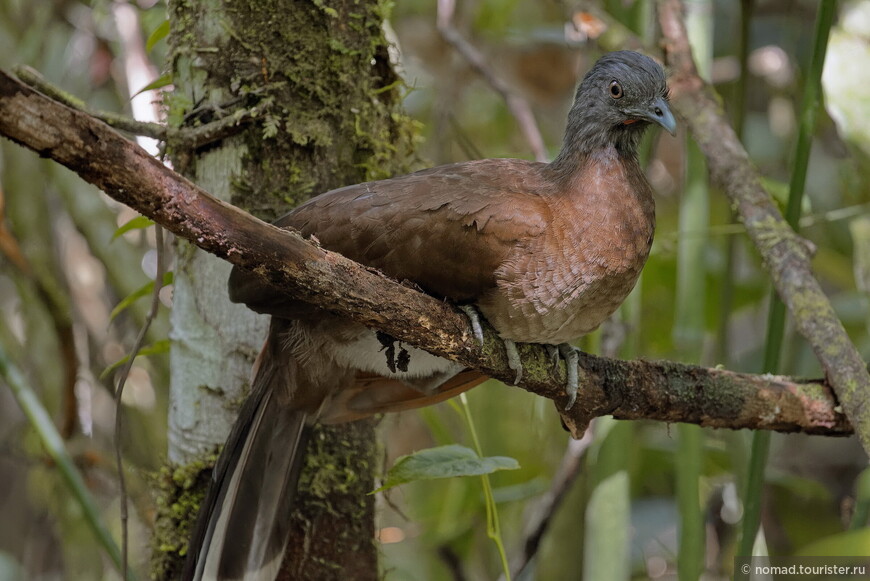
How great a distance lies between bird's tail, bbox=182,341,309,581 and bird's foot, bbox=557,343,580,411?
2.24 ft

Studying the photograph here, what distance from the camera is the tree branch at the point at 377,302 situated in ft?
4.46

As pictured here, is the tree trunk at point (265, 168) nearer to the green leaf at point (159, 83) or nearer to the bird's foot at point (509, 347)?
the green leaf at point (159, 83)

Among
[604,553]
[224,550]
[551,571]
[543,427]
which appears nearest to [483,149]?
[543,427]

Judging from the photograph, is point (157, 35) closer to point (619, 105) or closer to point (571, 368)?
point (619, 105)

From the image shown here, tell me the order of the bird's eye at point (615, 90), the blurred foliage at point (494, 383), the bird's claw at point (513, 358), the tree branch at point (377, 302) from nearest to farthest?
1. the tree branch at point (377, 302)
2. the bird's claw at point (513, 358)
3. the bird's eye at point (615, 90)
4. the blurred foliage at point (494, 383)

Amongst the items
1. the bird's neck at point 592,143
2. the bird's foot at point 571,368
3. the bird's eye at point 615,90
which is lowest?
the bird's foot at point 571,368

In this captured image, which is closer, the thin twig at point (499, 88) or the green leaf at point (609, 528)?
the green leaf at point (609, 528)

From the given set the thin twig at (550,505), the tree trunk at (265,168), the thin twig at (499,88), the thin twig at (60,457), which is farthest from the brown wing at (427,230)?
the thin twig at (499,88)

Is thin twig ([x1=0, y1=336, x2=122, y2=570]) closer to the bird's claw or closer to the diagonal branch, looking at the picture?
the bird's claw

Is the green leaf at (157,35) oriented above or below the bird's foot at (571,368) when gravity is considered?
above

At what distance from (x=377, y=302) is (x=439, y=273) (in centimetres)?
31

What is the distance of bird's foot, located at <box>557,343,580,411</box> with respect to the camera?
7.13 ft

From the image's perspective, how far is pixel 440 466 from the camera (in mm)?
2061

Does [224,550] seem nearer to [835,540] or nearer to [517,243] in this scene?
[517,243]
